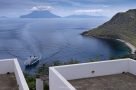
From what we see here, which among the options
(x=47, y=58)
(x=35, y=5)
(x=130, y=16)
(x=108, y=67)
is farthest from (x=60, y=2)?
(x=108, y=67)

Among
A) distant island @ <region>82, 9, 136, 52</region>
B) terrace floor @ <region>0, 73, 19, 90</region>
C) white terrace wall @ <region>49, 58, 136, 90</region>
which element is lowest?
distant island @ <region>82, 9, 136, 52</region>

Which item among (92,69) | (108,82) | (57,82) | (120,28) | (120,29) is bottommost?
(120,29)

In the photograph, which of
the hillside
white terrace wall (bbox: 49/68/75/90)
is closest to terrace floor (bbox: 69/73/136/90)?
white terrace wall (bbox: 49/68/75/90)

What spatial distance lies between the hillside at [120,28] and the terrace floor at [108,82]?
2086 inches

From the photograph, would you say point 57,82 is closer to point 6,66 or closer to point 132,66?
point 6,66

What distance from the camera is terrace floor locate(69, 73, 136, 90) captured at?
6.32 m

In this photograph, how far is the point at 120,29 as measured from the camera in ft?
226

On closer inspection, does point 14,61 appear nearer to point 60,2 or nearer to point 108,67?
point 108,67

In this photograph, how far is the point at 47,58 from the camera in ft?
143

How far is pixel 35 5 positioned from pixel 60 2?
10882 mm

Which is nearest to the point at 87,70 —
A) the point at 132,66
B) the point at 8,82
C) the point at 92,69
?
the point at 92,69

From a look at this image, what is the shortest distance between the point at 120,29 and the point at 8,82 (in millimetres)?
64697

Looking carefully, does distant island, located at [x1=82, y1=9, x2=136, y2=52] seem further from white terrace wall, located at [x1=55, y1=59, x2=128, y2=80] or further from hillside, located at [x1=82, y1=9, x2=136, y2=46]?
white terrace wall, located at [x1=55, y1=59, x2=128, y2=80]

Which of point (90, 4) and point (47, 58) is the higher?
point (90, 4)
